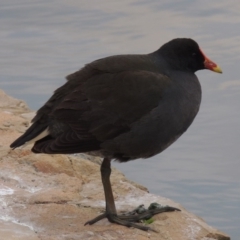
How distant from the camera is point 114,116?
601cm

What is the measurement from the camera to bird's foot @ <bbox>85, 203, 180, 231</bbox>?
6078 millimetres

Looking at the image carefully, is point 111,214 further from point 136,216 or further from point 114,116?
point 114,116

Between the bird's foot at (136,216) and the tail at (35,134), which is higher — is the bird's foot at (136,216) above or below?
below

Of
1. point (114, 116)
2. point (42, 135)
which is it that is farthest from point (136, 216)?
point (42, 135)

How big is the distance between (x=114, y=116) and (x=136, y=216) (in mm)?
712

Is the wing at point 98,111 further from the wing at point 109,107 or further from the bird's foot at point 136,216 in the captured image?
the bird's foot at point 136,216

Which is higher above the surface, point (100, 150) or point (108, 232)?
point (100, 150)

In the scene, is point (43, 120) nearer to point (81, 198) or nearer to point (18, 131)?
point (81, 198)

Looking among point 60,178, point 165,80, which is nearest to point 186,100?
point 165,80

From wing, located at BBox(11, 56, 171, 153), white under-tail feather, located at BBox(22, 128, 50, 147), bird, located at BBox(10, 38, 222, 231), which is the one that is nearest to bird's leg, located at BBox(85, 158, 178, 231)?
bird, located at BBox(10, 38, 222, 231)

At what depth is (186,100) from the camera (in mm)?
6129

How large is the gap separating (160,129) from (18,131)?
5.86ft

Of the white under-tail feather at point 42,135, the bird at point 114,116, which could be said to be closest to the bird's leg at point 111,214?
the bird at point 114,116

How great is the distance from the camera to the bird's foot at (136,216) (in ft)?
19.9
